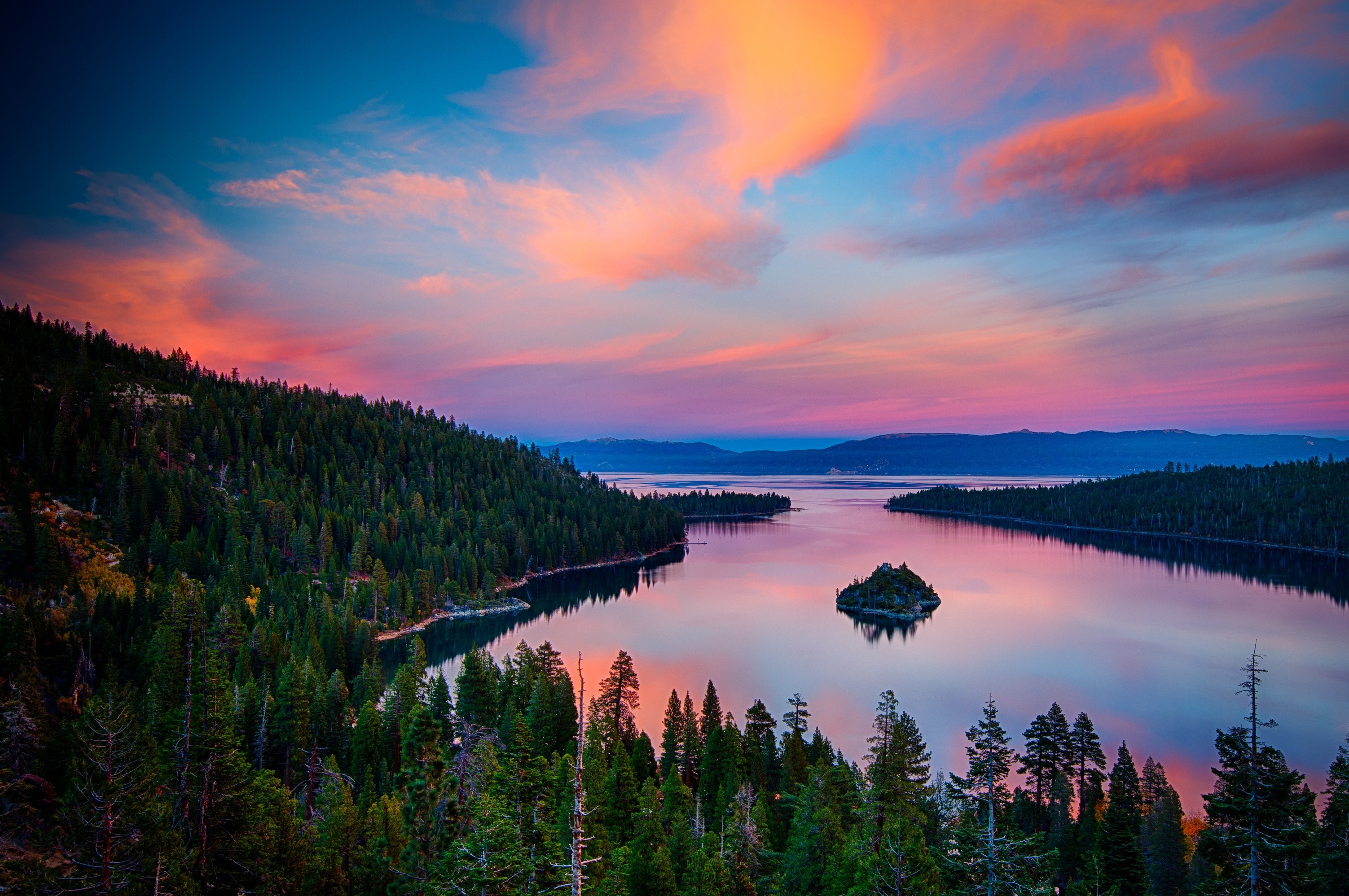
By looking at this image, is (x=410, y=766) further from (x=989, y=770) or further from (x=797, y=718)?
(x=797, y=718)

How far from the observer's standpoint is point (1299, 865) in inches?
806

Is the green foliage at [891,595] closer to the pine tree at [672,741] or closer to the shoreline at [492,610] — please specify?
the shoreline at [492,610]

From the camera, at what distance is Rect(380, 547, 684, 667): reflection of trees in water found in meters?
75.2

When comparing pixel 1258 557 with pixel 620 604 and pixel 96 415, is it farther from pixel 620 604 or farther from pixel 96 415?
Answer: pixel 96 415

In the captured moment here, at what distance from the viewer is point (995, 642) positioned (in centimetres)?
7869

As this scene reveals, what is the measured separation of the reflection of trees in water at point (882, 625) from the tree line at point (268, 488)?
51.4 m

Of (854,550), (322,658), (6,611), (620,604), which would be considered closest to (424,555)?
(620,604)

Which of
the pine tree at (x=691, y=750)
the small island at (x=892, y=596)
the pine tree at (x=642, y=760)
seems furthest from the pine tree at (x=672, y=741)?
the small island at (x=892, y=596)

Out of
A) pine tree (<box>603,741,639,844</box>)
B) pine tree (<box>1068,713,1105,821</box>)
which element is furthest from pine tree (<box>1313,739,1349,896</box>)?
pine tree (<box>603,741,639,844</box>)

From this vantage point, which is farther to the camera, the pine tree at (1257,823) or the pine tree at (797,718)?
Answer: the pine tree at (797,718)

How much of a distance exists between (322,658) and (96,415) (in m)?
83.7

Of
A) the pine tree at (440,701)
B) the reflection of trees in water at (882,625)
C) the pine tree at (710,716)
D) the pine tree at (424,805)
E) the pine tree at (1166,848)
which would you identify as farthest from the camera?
the reflection of trees in water at (882,625)

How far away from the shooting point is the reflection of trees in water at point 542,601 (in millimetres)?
75250

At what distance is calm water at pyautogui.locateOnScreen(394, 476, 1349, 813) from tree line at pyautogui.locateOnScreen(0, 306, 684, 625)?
11.8 metres
